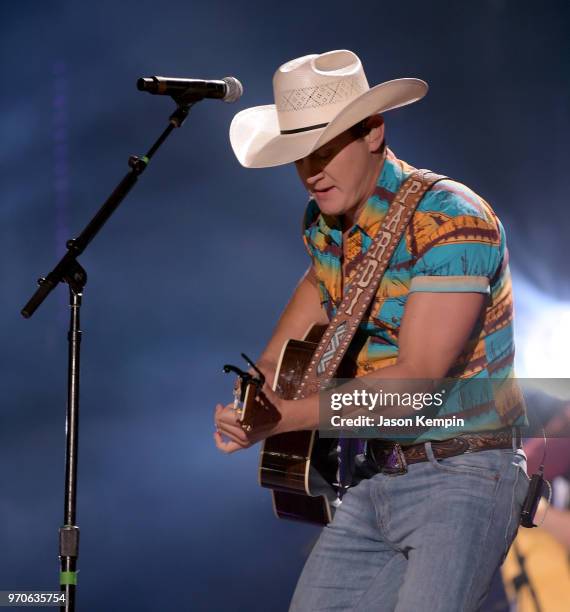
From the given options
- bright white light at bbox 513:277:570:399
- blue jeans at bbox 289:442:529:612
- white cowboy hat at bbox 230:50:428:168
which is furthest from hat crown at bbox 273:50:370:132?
bright white light at bbox 513:277:570:399

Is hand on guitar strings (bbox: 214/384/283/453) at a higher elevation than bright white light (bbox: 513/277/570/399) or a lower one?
lower

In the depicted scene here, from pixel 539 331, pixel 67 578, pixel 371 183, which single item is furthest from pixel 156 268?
pixel 67 578

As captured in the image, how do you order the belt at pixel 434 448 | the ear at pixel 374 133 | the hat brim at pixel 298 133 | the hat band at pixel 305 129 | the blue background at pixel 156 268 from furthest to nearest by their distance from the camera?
1. the blue background at pixel 156 268
2. the hat band at pixel 305 129
3. the ear at pixel 374 133
4. the hat brim at pixel 298 133
5. the belt at pixel 434 448

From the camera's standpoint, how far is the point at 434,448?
2383 mm

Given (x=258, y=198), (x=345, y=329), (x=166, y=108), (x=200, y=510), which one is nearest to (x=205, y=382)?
(x=200, y=510)

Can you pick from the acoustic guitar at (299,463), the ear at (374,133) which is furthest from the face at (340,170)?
the acoustic guitar at (299,463)

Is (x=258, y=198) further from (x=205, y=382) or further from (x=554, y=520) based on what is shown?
(x=554, y=520)

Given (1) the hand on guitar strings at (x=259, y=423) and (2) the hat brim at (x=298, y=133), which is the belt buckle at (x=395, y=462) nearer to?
(1) the hand on guitar strings at (x=259, y=423)

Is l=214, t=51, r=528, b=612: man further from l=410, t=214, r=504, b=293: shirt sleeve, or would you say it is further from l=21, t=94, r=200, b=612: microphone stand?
l=21, t=94, r=200, b=612: microphone stand

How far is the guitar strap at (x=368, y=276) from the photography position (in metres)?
2.47

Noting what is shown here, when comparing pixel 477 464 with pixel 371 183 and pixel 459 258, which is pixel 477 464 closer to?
pixel 459 258

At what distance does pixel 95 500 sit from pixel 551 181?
2475mm

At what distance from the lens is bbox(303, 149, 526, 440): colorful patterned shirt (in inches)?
90.9

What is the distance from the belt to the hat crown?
2.89 feet
